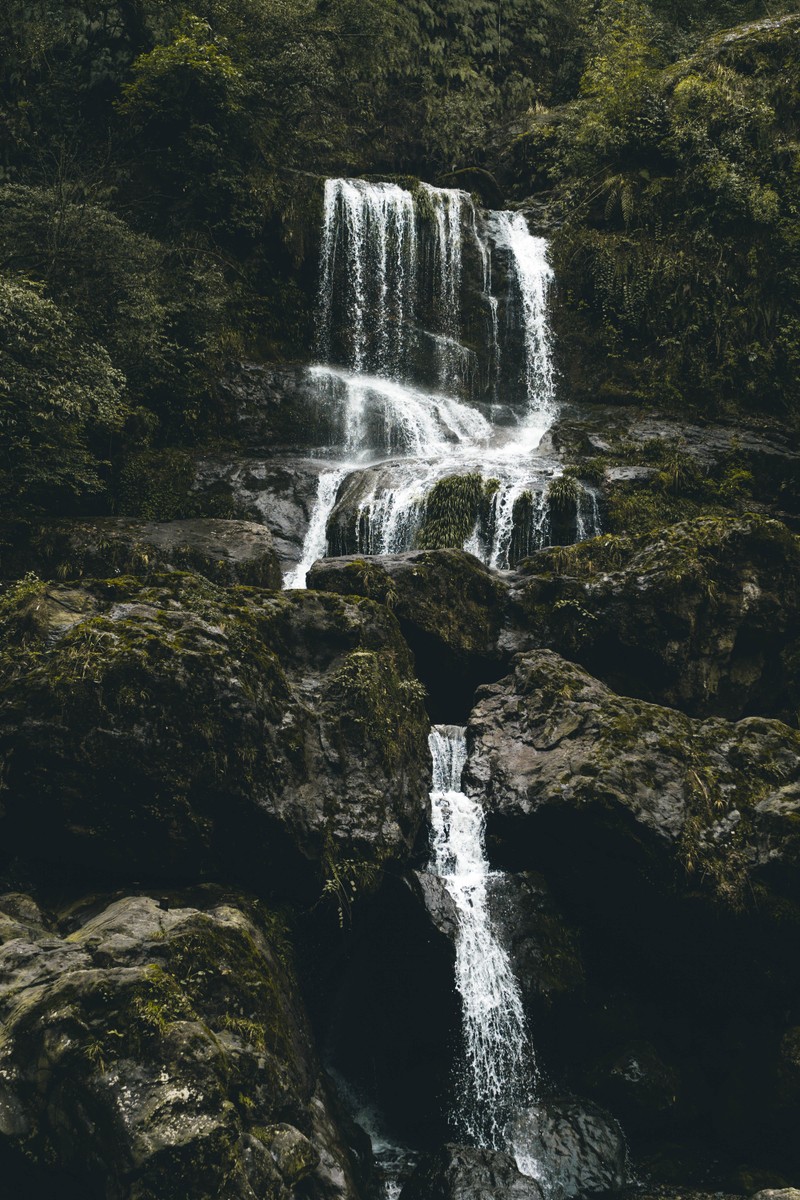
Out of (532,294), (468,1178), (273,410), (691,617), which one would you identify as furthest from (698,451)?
(468,1178)

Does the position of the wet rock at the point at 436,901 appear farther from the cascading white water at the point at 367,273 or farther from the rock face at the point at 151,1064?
the cascading white water at the point at 367,273

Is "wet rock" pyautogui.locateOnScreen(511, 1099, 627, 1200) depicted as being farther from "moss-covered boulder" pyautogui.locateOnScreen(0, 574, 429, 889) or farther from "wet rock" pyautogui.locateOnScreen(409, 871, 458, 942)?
"moss-covered boulder" pyautogui.locateOnScreen(0, 574, 429, 889)

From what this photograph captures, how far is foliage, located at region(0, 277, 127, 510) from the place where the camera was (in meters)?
11.4

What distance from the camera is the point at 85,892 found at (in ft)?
18.9

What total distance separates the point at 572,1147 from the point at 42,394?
1073 cm

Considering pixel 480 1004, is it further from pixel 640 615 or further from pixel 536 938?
pixel 640 615

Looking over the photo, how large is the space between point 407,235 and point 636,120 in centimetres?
663

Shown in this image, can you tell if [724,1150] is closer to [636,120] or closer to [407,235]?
[407,235]

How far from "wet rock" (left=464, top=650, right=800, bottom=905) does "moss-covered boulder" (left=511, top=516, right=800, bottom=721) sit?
152 cm

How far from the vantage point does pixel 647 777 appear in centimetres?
774

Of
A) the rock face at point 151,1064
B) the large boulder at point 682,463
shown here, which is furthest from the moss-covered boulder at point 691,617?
the rock face at point 151,1064

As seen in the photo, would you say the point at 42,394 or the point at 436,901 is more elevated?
the point at 42,394

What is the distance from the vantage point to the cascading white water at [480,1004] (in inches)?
274

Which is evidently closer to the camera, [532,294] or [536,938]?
[536,938]
